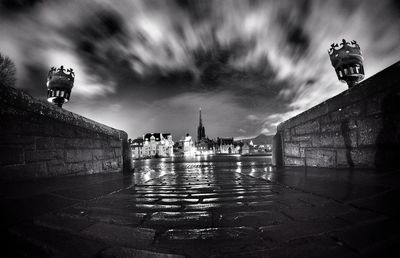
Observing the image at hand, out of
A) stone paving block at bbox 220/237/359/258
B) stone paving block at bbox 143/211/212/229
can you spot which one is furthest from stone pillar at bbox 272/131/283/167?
stone paving block at bbox 220/237/359/258

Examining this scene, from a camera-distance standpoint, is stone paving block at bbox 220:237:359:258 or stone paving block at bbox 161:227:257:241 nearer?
stone paving block at bbox 220:237:359:258

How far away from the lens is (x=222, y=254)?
3.96ft

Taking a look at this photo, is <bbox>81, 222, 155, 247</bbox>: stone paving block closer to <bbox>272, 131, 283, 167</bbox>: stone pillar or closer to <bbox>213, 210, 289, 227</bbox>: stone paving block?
<bbox>213, 210, 289, 227</bbox>: stone paving block

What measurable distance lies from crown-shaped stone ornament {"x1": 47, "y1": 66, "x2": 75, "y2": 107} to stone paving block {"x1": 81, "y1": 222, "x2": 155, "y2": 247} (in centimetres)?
591

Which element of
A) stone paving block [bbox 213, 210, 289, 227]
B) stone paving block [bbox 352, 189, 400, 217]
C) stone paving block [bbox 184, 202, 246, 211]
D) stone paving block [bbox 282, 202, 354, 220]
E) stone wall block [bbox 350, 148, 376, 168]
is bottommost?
stone paving block [bbox 184, 202, 246, 211]

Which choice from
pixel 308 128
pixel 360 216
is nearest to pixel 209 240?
pixel 360 216

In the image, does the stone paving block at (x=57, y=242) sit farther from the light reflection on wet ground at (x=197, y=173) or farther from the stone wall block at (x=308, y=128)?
the stone wall block at (x=308, y=128)

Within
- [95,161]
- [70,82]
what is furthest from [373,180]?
[70,82]

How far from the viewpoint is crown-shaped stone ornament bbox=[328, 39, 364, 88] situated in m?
5.46

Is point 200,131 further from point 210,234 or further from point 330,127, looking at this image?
point 210,234

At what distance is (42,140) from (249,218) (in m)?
3.69

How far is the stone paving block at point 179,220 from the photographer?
5.74ft

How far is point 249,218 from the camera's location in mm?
1848

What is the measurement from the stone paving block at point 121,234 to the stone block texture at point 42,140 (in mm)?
2314
